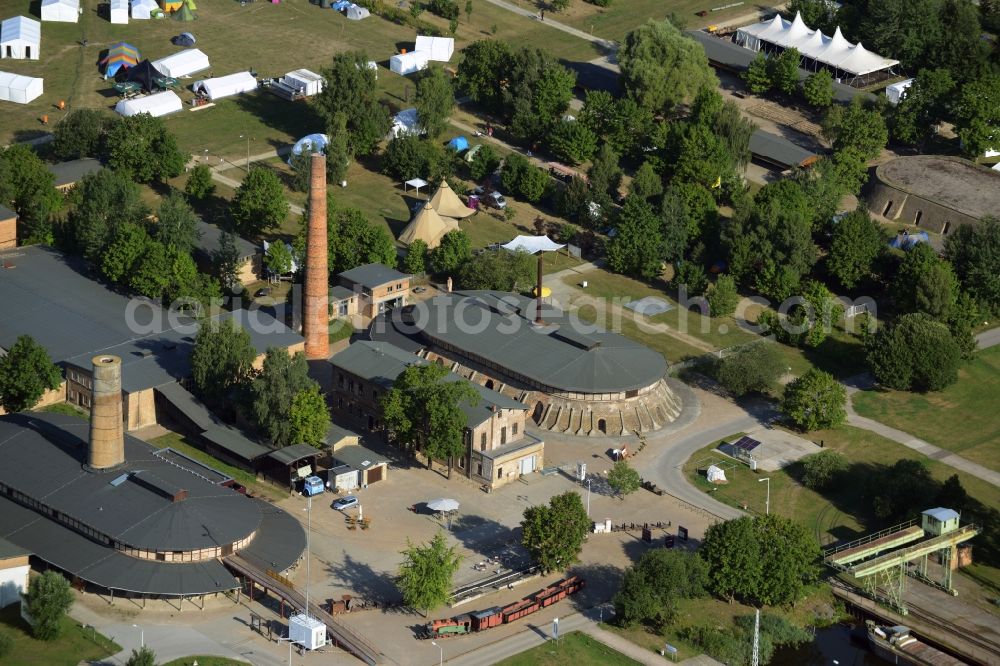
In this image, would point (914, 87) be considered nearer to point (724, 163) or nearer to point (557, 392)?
point (724, 163)

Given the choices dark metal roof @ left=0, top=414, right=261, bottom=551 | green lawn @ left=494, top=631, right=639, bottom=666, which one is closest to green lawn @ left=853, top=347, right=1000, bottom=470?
green lawn @ left=494, top=631, right=639, bottom=666

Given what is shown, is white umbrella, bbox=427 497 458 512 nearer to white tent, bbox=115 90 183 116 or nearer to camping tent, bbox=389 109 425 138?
camping tent, bbox=389 109 425 138

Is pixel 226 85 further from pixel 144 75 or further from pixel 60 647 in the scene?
Answer: pixel 60 647

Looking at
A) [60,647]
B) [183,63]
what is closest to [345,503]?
[60,647]

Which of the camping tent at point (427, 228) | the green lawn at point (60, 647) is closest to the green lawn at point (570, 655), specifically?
the green lawn at point (60, 647)

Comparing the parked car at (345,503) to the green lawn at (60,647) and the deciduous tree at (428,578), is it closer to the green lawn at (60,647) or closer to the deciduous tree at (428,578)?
the deciduous tree at (428,578)

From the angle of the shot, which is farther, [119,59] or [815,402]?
[119,59]
